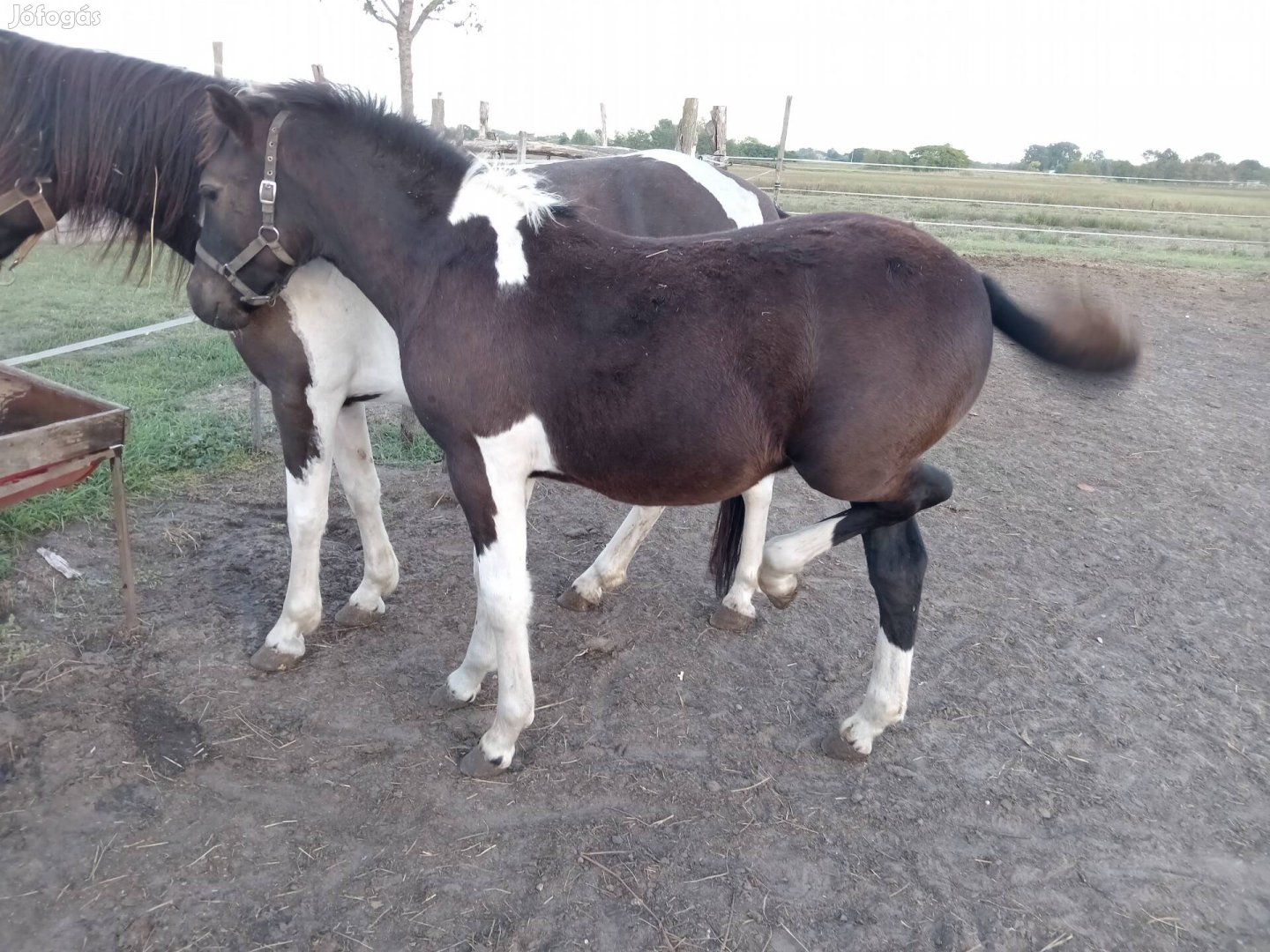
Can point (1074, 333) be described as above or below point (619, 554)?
above

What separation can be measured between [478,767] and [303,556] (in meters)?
1.23

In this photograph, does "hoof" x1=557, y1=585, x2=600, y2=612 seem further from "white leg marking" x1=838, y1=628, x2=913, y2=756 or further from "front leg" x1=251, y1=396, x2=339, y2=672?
"white leg marking" x1=838, y1=628, x2=913, y2=756

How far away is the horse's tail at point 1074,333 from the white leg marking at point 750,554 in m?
1.43

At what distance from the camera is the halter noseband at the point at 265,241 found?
251 cm

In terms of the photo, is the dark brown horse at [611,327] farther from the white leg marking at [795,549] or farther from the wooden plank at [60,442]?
the wooden plank at [60,442]

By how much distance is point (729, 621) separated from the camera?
150 inches

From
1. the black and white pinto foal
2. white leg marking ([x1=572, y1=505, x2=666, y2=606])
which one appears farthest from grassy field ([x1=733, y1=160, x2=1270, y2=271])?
white leg marking ([x1=572, y1=505, x2=666, y2=606])

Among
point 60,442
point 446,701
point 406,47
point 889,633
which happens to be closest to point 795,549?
point 889,633

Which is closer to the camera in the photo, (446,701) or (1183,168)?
(446,701)

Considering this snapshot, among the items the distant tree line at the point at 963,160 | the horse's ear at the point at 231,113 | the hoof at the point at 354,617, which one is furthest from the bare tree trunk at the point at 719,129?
the distant tree line at the point at 963,160

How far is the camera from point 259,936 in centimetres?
218

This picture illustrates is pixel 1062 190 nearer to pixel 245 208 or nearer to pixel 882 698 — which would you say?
pixel 882 698

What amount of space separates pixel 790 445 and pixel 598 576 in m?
1.80

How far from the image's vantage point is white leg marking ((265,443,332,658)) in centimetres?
329
